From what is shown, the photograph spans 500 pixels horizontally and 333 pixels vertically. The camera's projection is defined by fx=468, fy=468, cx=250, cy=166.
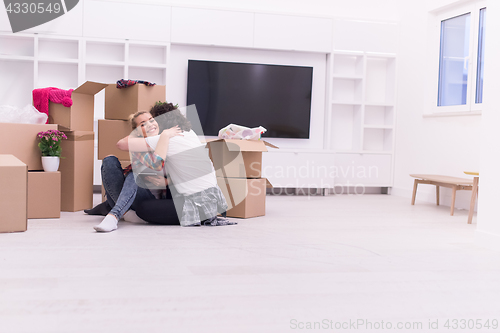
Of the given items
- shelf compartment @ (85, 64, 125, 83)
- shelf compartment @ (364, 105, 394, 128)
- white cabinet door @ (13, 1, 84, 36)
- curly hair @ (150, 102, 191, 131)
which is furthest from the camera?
shelf compartment @ (364, 105, 394, 128)

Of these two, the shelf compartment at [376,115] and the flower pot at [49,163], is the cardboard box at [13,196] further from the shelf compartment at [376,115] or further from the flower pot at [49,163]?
the shelf compartment at [376,115]

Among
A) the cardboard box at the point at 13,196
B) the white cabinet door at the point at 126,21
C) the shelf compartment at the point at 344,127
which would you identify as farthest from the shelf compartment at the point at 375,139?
the cardboard box at the point at 13,196

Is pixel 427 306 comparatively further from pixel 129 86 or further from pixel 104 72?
pixel 104 72

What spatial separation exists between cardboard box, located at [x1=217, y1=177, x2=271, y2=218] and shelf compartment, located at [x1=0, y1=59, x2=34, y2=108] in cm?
257

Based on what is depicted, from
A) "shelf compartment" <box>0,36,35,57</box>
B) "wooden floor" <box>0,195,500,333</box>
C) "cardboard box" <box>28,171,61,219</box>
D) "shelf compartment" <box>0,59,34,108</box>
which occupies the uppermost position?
"shelf compartment" <box>0,36,35,57</box>

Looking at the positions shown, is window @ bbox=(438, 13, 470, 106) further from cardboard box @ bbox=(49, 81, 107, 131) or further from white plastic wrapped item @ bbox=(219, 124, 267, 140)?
cardboard box @ bbox=(49, 81, 107, 131)

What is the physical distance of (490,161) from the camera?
244cm

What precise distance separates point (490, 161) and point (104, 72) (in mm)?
3745

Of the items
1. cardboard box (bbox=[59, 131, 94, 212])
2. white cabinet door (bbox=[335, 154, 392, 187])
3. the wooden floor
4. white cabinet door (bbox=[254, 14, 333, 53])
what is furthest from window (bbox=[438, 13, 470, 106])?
cardboard box (bbox=[59, 131, 94, 212])

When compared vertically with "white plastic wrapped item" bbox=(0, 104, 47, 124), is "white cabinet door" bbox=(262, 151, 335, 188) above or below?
below

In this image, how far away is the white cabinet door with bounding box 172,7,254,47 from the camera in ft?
15.7

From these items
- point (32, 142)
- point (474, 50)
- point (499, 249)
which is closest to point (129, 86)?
point (32, 142)

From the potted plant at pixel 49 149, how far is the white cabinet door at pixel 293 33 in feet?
8.45

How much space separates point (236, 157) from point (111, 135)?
3.11ft
